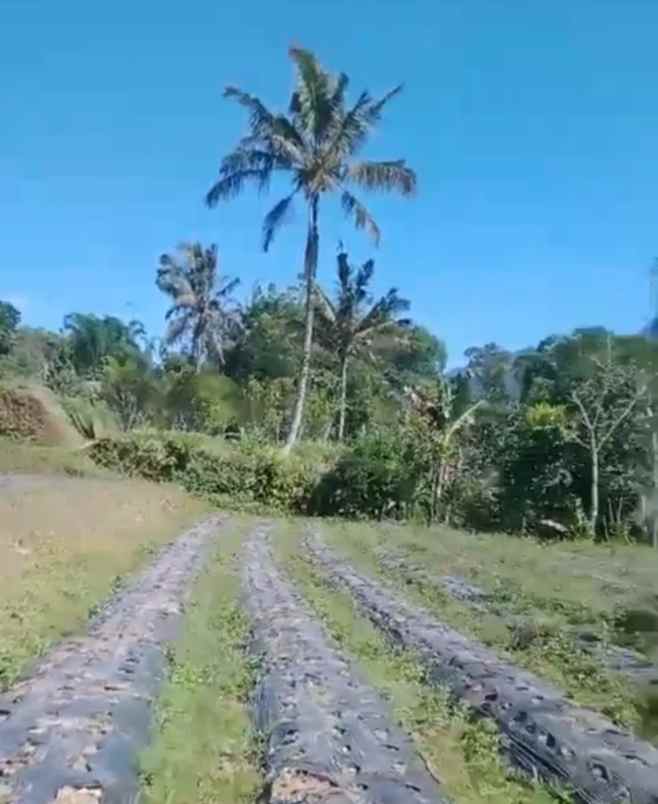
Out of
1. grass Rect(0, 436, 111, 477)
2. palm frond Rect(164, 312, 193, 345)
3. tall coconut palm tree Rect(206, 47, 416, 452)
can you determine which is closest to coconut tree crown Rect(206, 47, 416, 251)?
tall coconut palm tree Rect(206, 47, 416, 452)

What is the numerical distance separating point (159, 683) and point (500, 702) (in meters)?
1.81

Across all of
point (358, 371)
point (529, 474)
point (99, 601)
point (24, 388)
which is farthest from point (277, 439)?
point (99, 601)

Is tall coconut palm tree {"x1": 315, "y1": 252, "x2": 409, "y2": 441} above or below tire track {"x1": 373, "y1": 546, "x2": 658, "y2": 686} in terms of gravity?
above

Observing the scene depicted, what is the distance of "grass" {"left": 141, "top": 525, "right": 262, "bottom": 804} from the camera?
359 centimetres

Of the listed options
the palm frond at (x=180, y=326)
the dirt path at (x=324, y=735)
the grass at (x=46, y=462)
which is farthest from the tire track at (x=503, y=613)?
the palm frond at (x=180, y=326)

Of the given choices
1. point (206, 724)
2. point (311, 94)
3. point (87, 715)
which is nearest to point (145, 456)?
point (311, 94)

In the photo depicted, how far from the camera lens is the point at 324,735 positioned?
13.0 ft

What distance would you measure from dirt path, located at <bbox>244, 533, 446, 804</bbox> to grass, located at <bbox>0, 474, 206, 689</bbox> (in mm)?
1473

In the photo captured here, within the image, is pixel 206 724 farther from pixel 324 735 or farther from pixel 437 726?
pixel 437 726

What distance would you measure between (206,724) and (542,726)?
1.60 metres

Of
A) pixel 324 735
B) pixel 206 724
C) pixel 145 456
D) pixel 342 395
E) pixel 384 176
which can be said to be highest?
pixel 384 176

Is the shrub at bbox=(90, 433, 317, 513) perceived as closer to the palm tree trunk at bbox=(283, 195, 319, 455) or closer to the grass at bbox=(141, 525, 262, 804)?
the palm tree trunk at bbox=(283, 195, 319, 455)

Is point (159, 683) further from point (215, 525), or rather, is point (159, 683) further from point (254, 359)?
point (254, 359)

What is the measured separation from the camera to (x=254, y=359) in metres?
35.9
